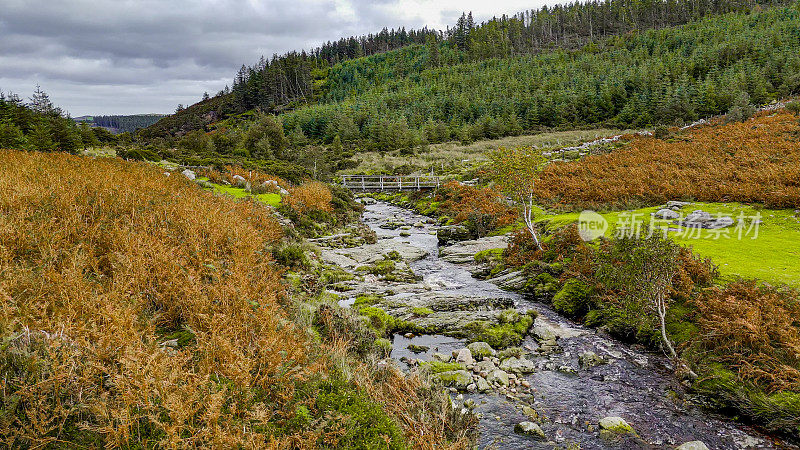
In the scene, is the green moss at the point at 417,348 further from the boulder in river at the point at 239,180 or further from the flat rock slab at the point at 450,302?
the boulder in river at the point at 239,180

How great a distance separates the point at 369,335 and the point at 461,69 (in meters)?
113

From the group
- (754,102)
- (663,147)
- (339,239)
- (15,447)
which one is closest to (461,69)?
(754,102)

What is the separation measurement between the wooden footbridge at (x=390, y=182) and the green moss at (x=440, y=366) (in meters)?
25.7

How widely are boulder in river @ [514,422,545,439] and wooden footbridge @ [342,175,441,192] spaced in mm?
27584

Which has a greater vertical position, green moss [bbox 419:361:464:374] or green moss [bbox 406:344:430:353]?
green moss [bbox 419:361:464:374]

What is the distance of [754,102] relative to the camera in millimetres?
45375

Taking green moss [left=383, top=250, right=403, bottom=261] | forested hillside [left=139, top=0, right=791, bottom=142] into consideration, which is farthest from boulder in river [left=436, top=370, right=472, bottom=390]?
forested hillside [left=139, top=0, right=791, bottom=142]

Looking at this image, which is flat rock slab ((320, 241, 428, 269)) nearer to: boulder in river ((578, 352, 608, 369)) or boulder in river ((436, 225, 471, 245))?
boulder in river ((436, 225, 471, 245))

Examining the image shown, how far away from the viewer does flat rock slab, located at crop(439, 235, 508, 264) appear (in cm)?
1680

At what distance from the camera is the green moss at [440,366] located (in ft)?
26.2

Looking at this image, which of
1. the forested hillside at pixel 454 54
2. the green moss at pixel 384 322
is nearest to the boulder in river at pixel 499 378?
the green moss at pixel 384 322

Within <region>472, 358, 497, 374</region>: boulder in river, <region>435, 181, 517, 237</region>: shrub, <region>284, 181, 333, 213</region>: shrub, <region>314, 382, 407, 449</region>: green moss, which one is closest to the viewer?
<region>314, 382, 407, 449</region>: green moss

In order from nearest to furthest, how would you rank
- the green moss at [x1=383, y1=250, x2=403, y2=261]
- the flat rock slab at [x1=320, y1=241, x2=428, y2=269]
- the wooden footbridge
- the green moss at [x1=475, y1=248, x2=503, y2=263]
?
the flat rock slab at [x1=320, y1=241, x2=428, y2=269] → the green moss at [x1=475, y1=248, x2=503, y2=263] → the green moss at [x1=383, y1=250, x2=403, y2=261] → the wooden footbridge

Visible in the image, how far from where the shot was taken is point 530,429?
6.32 m
